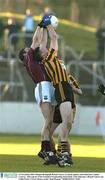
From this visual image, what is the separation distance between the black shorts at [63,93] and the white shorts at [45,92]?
7.9 inches

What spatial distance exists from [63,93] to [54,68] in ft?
1.53

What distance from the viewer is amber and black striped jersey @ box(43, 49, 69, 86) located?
16.4m

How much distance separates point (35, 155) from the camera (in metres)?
19.2

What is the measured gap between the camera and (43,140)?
663 inches

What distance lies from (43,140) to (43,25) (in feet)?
6.66

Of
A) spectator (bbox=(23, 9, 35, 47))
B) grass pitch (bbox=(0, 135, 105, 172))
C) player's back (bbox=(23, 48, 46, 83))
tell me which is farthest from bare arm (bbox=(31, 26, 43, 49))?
spectator (bbox=(23, 9, 35, 47))

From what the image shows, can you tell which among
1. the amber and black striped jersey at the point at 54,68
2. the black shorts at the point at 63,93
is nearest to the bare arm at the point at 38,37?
the amber and black striped jersey at the point at 54,68

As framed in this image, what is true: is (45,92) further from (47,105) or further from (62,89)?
(62,89)

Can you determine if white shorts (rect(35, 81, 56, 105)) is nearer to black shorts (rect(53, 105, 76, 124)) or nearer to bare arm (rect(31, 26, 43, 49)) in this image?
black shorts (rect(53, 105, 76, 124))

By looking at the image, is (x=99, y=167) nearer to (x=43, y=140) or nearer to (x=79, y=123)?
(x=43, y=140)

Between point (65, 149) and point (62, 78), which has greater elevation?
point (62, 78)

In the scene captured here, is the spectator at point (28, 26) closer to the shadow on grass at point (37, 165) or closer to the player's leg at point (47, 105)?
the shadow on grass at point (37, 165)

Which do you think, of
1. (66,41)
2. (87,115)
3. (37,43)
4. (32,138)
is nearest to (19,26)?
(66,41)

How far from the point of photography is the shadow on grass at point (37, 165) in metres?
15.3
